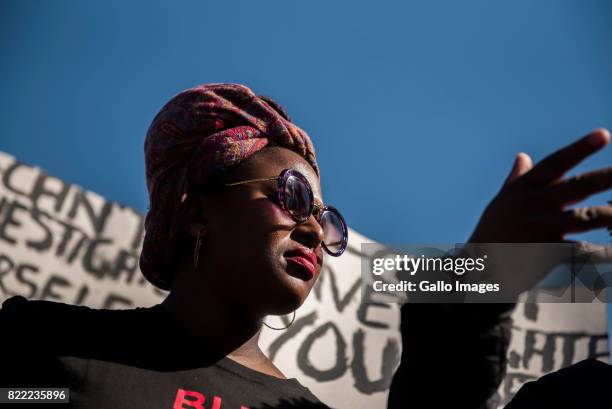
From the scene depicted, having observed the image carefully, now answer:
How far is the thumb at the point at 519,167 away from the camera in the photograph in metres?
1.32

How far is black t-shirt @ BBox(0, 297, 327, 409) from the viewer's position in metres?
1.84

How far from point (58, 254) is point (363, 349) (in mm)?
2818

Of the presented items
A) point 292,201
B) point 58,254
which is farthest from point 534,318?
point 292,201

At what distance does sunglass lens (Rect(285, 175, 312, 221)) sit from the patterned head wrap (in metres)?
Result: 0.21

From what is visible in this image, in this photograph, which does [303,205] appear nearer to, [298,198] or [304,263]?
[298,198]

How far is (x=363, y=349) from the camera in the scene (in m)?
6.11

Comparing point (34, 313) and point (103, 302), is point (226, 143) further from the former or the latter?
point (103, 302)

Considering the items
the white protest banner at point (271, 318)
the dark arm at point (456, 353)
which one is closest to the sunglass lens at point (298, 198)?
the dark arm at point (456, 353)

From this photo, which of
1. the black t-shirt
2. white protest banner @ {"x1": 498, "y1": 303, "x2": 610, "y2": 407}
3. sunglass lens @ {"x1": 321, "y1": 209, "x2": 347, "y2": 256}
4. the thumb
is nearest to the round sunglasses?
sunglass lens @ {"x1": 321, "y1": 209, "x2": 347, "y2": 256}

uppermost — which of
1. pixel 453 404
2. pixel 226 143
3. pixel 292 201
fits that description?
pixel 226 143

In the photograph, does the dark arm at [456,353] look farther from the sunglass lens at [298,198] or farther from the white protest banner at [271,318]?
the white protest banner at [271,318]

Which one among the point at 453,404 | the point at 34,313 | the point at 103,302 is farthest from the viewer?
the point at 103,302

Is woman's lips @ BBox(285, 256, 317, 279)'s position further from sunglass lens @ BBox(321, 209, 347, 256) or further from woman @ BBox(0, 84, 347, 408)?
sunglass lens @ BBox(321, 209, 347, 256)

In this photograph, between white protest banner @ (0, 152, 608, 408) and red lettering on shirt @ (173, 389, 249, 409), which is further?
white protest banner @ (0, 152, 608, 408)
